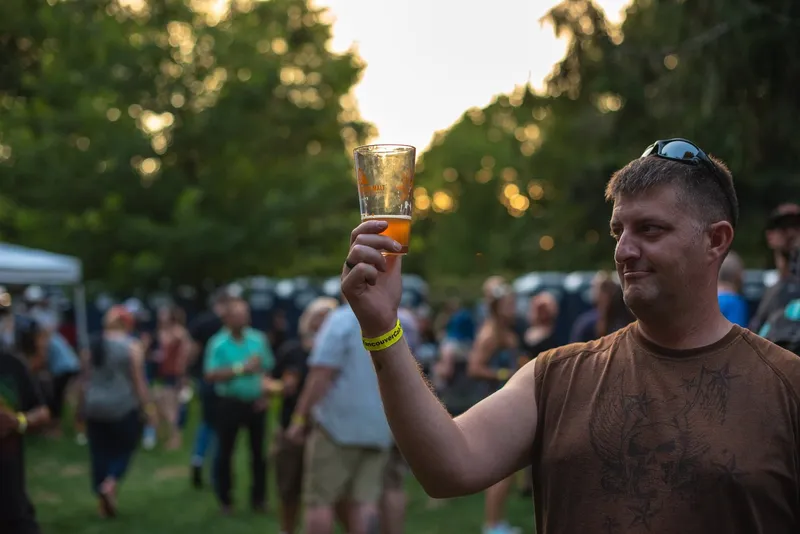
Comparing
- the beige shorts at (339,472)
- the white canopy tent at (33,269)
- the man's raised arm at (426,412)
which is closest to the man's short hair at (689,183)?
the man's raised arm at (426,412)

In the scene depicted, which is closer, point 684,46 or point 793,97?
point 793,97

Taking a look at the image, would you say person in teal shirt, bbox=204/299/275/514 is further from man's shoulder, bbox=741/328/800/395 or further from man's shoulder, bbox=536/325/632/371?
man's shoulder, bbox=741/328/800/395

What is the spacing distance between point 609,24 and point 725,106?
1125 mm

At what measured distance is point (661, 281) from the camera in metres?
2.33

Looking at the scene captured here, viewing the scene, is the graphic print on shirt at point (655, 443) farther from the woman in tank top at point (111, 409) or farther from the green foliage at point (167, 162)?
the green foliage at point (167, 162)

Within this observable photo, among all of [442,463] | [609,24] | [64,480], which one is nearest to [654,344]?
[442,463]

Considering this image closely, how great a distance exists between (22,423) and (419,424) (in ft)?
12.0

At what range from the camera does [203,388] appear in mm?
10984

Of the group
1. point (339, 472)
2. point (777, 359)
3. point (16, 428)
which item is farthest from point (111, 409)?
point (777, 359)

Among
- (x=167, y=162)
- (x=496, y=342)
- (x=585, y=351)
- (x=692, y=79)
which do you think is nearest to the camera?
(x=585, y=351)

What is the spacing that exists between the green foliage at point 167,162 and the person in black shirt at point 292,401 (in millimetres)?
17377

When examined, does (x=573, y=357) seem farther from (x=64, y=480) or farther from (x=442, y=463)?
(x=64, y=480)

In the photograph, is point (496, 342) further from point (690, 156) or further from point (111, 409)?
point (690, 156)

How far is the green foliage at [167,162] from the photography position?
2606 cm
